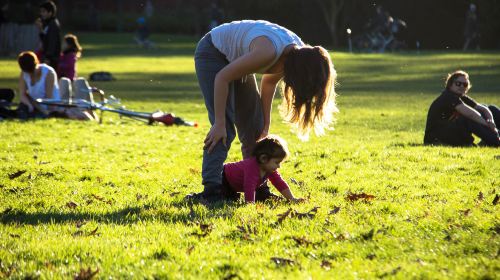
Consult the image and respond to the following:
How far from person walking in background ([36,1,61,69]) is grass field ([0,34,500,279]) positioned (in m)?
2.77

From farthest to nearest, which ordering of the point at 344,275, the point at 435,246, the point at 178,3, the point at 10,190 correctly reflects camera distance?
1. the point at 178,3
2. the point at 10,190
3. the point at 435,246
4. the point at 344,275

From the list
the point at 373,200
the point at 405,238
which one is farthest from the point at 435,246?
the point at 373,200

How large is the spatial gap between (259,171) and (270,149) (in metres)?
0.24

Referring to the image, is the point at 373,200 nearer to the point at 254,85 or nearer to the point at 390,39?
the point at 254,85

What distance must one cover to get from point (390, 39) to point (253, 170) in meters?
44.1

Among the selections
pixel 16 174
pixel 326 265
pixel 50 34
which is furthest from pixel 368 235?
pixel 50 34

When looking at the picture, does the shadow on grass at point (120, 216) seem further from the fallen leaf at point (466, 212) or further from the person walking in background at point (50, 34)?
the person walking in background at point (50, 34)

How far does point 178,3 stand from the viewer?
67688 mm

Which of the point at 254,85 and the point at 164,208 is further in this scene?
the point at 254,85

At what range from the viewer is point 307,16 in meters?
55.3

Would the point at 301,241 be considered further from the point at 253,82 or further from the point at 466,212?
the point at 253,82

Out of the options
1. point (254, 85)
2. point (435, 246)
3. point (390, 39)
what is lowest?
point (390, 39)

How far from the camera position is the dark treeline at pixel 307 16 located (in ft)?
162

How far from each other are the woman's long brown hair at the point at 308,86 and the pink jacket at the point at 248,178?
606 millimetres
